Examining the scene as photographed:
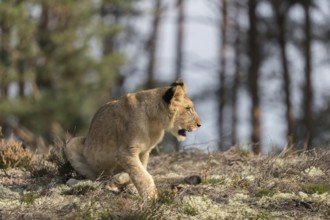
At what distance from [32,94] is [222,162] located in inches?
800

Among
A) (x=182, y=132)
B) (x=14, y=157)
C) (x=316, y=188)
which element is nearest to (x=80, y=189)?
(x=182, y=132)

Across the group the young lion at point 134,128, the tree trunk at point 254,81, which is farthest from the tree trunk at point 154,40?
the young lion at point 134,128

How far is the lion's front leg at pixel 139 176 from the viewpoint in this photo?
8.19 m

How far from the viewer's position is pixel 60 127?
29.2m

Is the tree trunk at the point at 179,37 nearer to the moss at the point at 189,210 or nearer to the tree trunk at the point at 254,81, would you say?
the tree trunk at the point at 254,81

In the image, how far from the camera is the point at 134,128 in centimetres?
867

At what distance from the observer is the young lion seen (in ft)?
28.3

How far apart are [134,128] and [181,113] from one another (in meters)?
0.73

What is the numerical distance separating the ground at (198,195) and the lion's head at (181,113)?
1.41ft

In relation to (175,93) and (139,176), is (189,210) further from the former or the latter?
(175,93)

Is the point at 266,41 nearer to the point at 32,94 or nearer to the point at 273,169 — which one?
the point at 32,94

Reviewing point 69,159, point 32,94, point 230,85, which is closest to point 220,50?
point 230,85

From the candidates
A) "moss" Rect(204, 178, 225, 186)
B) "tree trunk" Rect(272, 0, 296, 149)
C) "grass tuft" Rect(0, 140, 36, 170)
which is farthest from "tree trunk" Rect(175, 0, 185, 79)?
"moss" Rect(204, 178, 225, 186)

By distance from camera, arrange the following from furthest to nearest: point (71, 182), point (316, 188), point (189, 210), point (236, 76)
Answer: point (236, 76) < point (71, 182) < point (316, 188) < point (189, 210)
